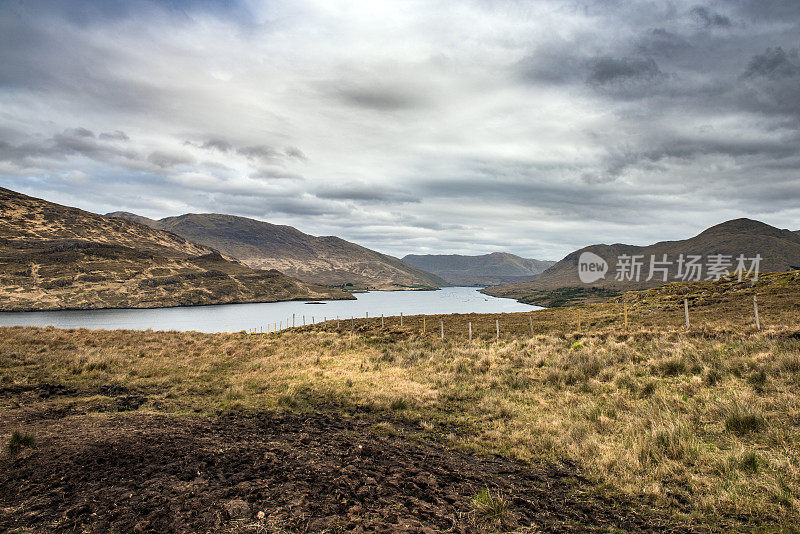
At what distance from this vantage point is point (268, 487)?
6.04 meters

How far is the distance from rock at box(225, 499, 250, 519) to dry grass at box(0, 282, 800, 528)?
576cm

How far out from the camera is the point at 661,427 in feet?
27.5

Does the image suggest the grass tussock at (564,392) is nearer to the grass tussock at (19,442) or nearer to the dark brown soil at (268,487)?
the dark brown soil at (268,487)

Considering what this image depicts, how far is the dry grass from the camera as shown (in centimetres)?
668

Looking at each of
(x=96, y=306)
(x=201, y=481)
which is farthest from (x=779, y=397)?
(x=96, y=306)

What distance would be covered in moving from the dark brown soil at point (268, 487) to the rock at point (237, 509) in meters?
0.02

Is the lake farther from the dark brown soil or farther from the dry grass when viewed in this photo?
the dark brown soil

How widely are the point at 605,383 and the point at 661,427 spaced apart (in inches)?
212

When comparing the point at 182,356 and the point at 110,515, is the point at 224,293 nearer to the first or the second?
the point at 182,356

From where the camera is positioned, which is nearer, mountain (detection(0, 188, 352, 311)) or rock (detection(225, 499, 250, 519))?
rock (detection(225, 499, 250, 519))

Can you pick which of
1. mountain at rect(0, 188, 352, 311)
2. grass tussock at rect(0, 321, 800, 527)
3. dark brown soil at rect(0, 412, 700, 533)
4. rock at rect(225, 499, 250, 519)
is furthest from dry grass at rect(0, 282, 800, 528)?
mountain at rect(0, 188, 352, 311)

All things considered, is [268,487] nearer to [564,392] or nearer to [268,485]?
[268,485]

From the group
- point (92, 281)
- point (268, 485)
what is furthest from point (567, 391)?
point (92, 281)

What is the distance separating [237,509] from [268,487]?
872 mm
